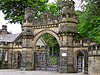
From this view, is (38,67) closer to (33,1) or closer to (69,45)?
(69,45)

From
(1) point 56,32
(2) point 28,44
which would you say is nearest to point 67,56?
(1) point 56,32

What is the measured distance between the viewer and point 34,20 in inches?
1268

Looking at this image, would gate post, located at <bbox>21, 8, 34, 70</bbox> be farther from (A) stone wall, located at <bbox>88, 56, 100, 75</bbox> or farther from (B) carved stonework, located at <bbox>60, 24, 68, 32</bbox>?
(A) stone wall, located at <bbox>88, 56, 100, 75</bbox>

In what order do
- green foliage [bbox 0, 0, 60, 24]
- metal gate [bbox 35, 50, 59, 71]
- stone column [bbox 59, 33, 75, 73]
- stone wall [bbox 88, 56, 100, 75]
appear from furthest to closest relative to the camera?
green foliage [bbox 0, 0, 60, 24]
metal gate [bbox 35, 50, 59, 71]
stone column [bbox 59, 33, 75, 73]
stone wall [bbox 88, 56, 100, 75]

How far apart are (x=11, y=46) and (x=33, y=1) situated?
12432 mm

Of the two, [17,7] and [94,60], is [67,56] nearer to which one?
[94,60]

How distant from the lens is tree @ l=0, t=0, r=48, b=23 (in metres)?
45.9

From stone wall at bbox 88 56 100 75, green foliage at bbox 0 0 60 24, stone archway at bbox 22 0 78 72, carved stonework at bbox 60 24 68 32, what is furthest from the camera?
green foliage at bbox 0 0 60 24

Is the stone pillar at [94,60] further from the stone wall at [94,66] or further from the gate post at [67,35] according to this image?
the gate post at [67,35]

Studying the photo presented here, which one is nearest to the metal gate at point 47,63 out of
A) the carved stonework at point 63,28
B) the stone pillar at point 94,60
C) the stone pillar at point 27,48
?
the stone pillar at point 27,48

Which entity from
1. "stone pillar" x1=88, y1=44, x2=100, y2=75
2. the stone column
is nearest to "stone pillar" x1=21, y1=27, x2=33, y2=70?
the stone column

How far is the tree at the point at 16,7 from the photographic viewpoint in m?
45.9

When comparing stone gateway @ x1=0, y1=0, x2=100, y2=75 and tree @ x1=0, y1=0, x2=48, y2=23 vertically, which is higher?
tree @ x1=0, y1=0, x2=48, y2=23

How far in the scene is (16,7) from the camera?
47125 millimetres
